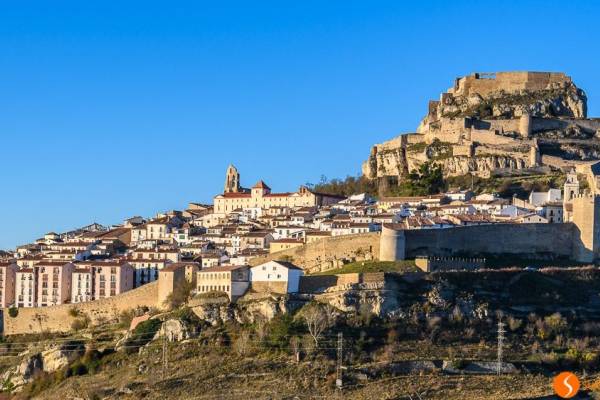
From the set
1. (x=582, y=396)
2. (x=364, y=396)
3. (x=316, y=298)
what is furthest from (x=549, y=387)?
(x=316, y=298)

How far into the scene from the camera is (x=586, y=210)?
2510 inches

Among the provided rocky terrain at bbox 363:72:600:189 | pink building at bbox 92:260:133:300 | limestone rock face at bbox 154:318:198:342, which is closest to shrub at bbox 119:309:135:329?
pink building at bbox 92:260:133:300

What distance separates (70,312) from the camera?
64188 mm

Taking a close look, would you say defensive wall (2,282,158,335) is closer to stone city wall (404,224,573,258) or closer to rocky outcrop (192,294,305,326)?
rocky outcrop (192,294,305,326)

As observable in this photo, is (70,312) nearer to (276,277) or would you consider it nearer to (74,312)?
(74,312)

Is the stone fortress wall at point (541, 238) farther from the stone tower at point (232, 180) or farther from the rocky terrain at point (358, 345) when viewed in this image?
the stone tower at point (232, 180)

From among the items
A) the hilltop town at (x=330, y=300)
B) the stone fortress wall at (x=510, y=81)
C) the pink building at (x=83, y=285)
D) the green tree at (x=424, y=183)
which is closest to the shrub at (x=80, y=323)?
the hilltop town at (x=330, y=300)

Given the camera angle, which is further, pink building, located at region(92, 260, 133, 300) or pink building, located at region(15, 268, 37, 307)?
pink building, located at region(15, 268, 37, 307)

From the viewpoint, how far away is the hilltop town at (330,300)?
5156 centimetres

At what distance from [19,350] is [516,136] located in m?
38.9

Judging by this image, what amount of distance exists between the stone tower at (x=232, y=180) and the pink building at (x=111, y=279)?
31.1 meters

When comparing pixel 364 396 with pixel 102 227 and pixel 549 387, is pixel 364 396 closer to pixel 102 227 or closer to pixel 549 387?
pixel 549 387

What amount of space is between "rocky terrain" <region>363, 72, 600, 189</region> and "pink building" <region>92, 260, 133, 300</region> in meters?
27.0

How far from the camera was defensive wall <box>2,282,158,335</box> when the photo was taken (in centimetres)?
6219
